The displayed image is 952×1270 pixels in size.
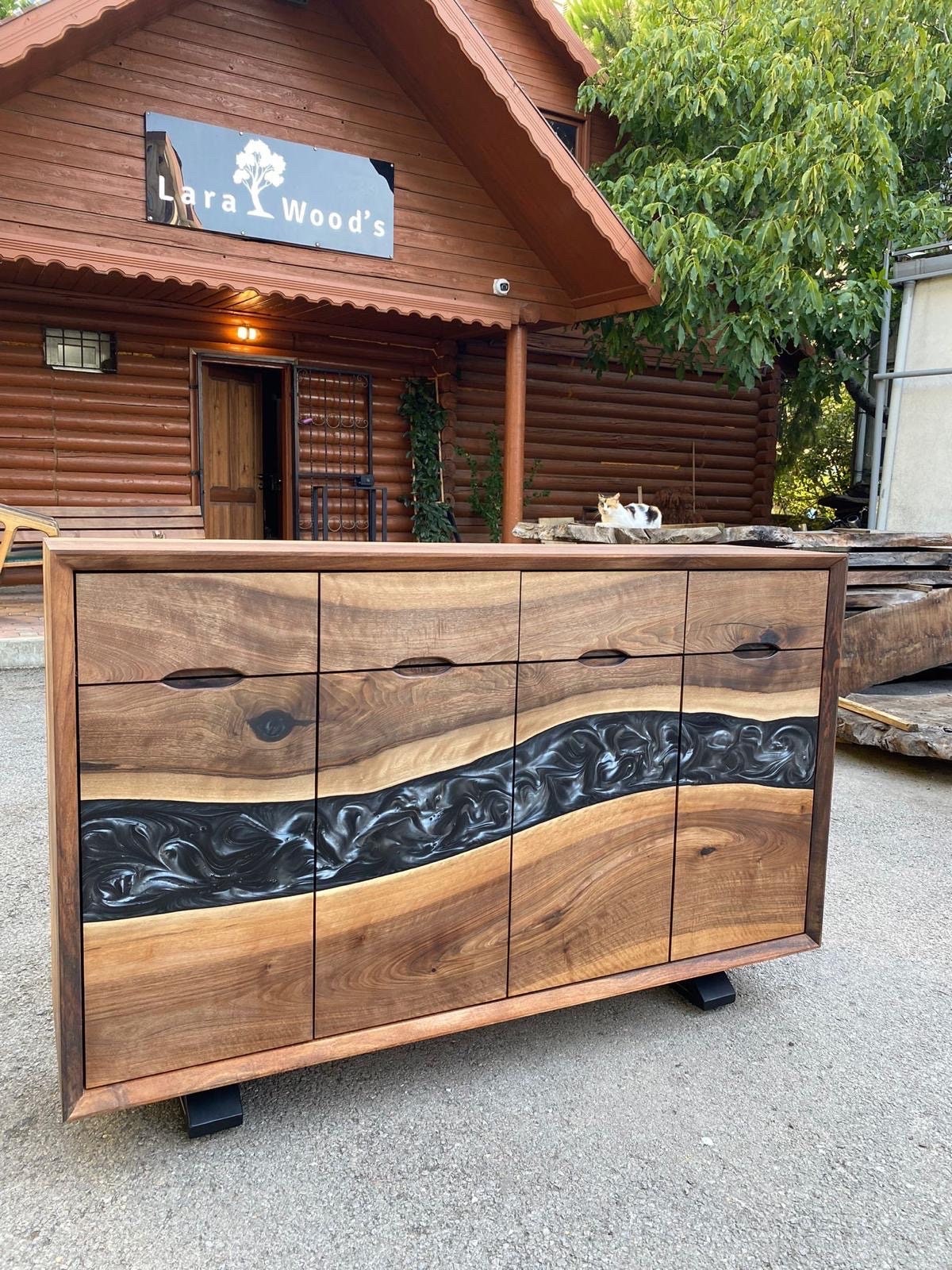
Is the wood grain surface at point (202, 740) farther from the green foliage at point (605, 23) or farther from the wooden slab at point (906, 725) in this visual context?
the green foliage at point (605, 23)

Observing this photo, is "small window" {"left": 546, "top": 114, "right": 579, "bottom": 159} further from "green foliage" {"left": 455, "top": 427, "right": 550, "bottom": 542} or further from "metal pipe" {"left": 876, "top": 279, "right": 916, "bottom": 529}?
"metal pipe" {"left": 876, "top": 279, "right": 916, "bottom": 529}

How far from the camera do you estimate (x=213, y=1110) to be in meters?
1.87

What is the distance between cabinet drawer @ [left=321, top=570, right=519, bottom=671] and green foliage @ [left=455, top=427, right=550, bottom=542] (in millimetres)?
8557

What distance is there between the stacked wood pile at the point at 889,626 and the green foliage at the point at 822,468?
1249 cm

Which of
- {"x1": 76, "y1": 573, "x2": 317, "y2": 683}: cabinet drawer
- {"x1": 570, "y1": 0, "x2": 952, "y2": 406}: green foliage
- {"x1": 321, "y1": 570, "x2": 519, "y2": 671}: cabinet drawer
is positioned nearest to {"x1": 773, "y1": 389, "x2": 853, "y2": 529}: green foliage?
{"x1": 570, "y1": 0, "x2": 952, "y2": 406}: green foliage

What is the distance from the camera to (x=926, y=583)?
17.7 ft

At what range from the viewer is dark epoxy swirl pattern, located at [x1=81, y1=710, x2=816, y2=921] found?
1.71m

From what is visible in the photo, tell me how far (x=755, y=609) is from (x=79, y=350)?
7747 mm

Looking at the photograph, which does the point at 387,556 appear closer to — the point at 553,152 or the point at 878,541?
the point at 878,541

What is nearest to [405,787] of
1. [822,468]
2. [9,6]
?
[822,468]

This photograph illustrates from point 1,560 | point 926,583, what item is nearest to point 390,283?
point 1,560

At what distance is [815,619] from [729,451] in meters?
11.1

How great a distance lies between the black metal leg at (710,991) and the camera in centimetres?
244

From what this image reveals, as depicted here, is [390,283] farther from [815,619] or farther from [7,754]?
[815,619]
